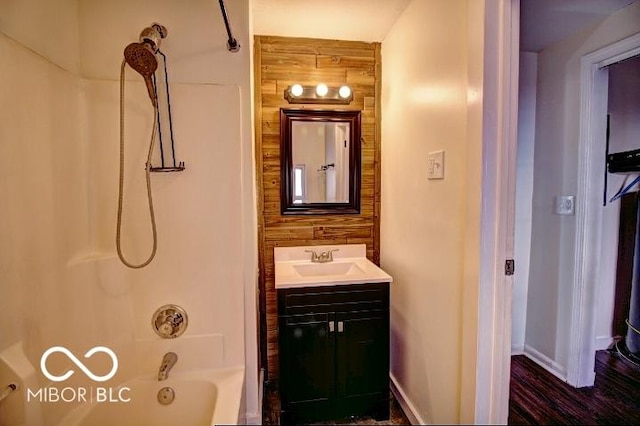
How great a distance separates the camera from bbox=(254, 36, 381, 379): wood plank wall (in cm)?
210

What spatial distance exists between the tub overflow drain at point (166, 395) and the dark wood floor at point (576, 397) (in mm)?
1712

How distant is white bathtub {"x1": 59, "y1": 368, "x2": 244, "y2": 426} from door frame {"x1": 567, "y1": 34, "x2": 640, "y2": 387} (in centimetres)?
206

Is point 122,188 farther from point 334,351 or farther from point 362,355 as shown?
point 362,355

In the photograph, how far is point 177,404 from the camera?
55.3 inches

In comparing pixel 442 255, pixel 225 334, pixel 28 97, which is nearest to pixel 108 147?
pixel 28 97

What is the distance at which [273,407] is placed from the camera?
1.92 m

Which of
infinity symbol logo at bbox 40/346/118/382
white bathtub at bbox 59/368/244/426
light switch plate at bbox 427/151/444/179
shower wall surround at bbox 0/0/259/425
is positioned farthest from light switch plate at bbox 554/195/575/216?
infinity symbol logo at bbox 40/346/118/382

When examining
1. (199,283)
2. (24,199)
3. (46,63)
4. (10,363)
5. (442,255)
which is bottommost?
(10,363)

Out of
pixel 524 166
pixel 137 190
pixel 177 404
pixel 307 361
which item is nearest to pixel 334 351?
pixel 307 361

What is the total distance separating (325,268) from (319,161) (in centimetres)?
73

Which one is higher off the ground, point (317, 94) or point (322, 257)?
point (317, 94)

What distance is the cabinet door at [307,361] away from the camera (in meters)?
1.71

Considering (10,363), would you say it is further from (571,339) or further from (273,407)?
(571,339)

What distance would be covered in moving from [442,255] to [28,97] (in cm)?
173
